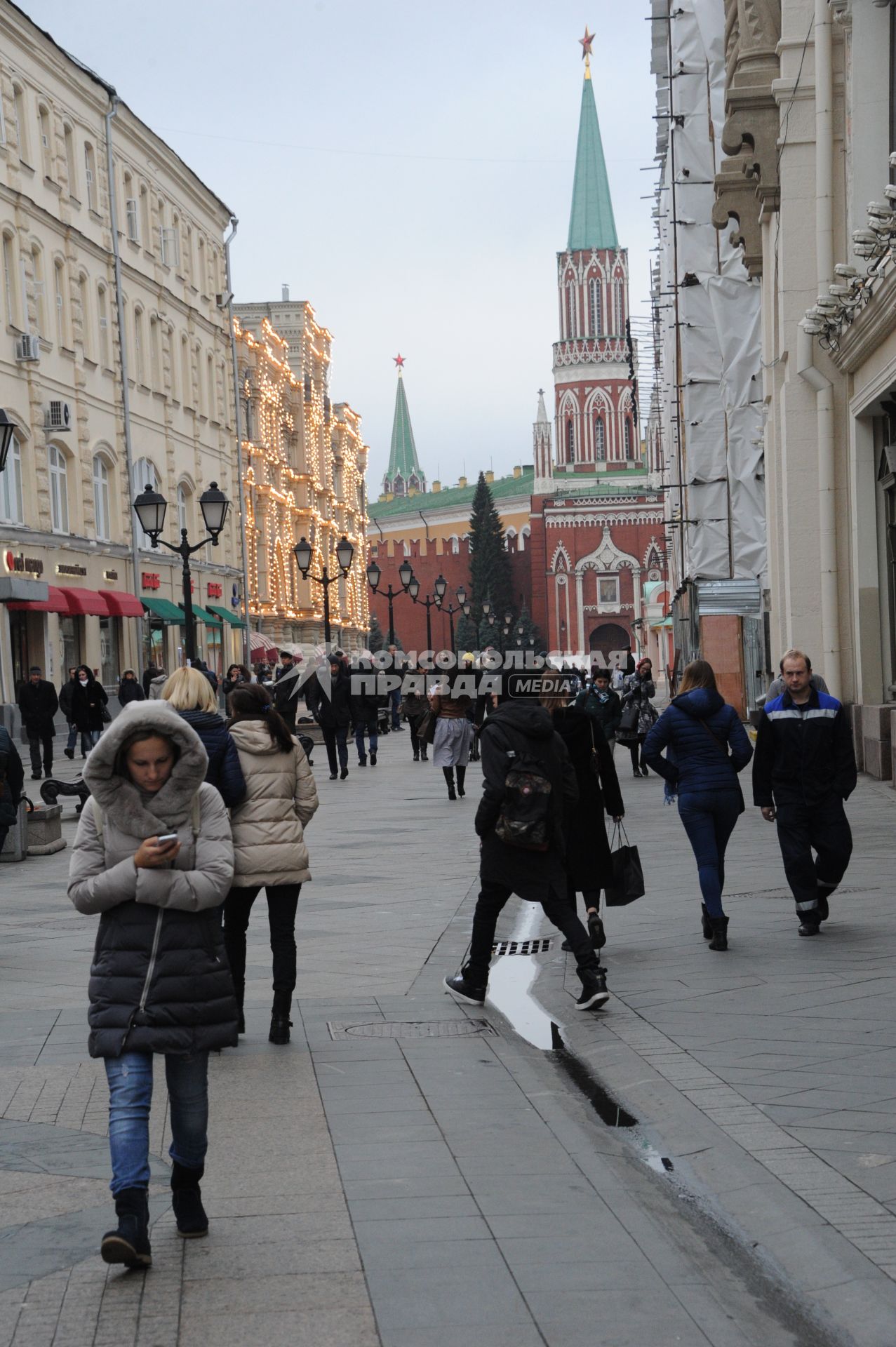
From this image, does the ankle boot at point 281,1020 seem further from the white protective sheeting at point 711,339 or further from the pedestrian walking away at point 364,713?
the white protective sheeting at point 711,339

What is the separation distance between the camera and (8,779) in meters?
11.3

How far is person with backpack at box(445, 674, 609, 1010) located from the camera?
8094mm

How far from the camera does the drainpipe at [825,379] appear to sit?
19516 millimetres

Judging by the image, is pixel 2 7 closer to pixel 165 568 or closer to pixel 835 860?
pixel 165 568

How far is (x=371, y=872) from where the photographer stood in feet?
46.3

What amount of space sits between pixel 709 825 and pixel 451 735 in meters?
11.9

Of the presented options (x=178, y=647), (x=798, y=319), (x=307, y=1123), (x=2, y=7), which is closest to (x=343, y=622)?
(x=178, y=647)

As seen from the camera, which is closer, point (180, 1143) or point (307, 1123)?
point (180, 1143)

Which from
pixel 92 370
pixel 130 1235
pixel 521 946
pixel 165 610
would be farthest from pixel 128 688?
pixel 130 1235

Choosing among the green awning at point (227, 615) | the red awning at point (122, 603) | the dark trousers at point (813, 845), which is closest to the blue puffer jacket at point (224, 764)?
the dark trousers at point (813, 845)

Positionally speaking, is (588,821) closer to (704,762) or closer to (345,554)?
(704,762)

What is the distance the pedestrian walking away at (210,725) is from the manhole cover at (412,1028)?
1.22 meters

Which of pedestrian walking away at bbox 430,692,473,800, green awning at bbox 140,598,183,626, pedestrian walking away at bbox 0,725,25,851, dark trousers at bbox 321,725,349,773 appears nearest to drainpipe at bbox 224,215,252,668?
green awning at bbox 140,598,183,626

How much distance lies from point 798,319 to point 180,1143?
60.1ft
